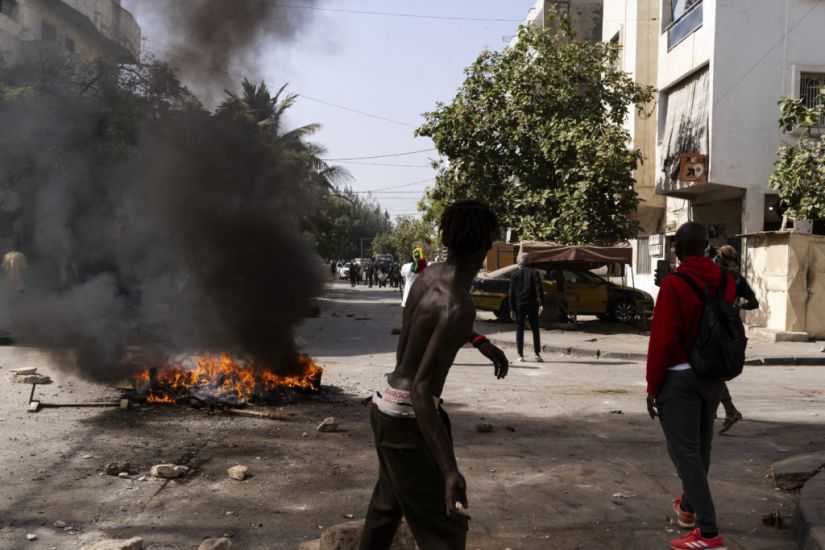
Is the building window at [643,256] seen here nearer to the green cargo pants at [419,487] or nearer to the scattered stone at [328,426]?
the scattered stone at [328,426]

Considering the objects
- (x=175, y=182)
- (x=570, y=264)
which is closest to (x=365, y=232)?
(x=570, y=264)

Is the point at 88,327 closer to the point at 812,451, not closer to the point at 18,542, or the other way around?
the point at 18,542

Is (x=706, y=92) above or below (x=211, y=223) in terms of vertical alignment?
above

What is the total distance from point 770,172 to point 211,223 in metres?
13.3

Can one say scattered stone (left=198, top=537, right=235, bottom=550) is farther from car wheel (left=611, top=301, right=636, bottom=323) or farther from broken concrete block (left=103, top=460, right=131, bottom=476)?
car wheel (left=611, top=301, right=636, bottom=323)

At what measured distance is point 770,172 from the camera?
18.1 meters

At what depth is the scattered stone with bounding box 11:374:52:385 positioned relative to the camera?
8586mm

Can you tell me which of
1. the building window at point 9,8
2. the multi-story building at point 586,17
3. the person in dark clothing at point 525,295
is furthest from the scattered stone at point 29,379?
the multi-story building at point 586,17

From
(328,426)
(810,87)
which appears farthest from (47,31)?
(328,426)

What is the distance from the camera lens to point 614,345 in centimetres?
1516

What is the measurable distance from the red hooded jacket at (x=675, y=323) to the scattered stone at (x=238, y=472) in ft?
8.80

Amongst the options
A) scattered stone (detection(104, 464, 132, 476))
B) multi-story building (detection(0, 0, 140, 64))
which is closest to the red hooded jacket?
scattered stone (detection(104, 464, 132, 476))

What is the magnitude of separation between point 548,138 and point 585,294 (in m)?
3.82

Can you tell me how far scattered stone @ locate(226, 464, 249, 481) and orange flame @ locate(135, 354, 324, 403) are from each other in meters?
2.40
